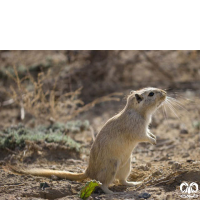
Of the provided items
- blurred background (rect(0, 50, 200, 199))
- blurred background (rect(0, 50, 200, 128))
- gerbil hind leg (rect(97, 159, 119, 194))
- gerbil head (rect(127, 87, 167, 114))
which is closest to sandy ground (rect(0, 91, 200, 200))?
blurred background (rect(0, 50, 200, 199))

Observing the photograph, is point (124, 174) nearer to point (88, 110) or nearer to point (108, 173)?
point (108, 173)

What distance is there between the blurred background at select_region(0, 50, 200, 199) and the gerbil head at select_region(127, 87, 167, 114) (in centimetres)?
31

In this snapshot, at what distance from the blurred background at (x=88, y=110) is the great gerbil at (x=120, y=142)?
0.25 meters

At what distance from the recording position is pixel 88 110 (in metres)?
8.71

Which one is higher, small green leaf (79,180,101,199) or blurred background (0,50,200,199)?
blurred background (0,50,200,199)

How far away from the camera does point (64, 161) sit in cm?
550

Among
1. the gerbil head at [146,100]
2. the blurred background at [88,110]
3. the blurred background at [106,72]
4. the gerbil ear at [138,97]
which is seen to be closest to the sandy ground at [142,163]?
the blurred background at [88,110]

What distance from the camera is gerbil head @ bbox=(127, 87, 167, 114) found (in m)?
4.57

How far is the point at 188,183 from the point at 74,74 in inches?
244

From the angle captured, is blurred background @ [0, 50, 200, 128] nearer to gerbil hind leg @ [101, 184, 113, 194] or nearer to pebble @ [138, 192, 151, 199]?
gerbil hind leg @ [101, 184, 113, 194]

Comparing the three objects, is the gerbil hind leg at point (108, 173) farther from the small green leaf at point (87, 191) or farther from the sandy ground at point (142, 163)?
the small green leaf at point (87, 191)

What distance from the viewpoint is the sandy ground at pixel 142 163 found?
13.4 ft

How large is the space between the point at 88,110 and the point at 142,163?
3433 millimetres

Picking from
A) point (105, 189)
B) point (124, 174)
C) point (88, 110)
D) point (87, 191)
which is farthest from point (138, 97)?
point (88, 110)
